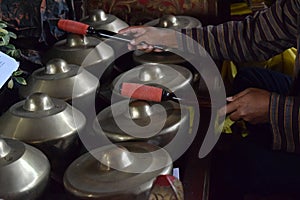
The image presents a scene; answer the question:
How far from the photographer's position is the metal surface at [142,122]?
39.1 inches

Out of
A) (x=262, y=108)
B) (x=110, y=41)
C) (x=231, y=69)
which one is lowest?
(x=231, y=69)

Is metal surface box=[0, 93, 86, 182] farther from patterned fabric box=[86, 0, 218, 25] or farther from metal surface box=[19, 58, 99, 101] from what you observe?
patterned fabric box=[86, 0, 218, 25]

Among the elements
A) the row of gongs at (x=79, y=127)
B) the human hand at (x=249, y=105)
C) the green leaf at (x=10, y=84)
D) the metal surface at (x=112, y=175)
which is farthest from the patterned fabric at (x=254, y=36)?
the metal surface at (x=112, y=175)

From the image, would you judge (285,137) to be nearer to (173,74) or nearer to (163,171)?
(173,74)

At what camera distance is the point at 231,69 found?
5.85ft

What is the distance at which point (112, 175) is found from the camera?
85 cm

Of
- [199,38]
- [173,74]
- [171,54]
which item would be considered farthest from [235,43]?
[173,74]

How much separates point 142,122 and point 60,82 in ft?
0.77

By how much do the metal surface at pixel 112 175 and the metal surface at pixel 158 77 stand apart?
0.81 ft

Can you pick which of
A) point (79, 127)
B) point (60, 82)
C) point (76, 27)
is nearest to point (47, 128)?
point (79, 127)

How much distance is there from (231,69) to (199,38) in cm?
39

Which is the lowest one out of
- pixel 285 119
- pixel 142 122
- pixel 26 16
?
pixel 285 119

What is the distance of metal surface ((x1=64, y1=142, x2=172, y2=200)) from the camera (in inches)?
32.4

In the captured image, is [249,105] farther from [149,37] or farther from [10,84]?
[10,84]
